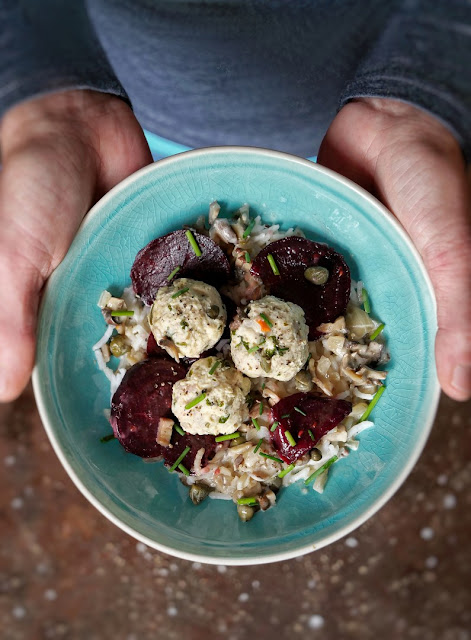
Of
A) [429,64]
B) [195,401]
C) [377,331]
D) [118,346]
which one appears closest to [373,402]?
[377,331]

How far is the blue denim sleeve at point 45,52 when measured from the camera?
5.67ft

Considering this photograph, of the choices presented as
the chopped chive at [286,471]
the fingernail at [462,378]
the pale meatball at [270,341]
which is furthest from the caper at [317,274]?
the chopped chive at [286,471]

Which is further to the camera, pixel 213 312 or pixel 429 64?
pixel 429 64

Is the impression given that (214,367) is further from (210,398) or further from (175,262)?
(175,262)

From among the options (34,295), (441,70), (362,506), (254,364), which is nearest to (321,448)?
(362,506)

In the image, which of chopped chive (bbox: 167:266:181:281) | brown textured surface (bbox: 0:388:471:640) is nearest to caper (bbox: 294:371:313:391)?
chopped chive (bbox: 167:266:181:281)

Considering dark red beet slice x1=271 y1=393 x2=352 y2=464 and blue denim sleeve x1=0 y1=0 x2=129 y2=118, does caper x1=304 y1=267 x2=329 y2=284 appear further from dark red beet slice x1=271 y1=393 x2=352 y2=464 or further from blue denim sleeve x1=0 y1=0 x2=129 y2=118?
blue denim sleeve x1=0 y1=0 x2=129 y2=118

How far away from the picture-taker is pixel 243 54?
202 cm

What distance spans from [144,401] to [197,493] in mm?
339

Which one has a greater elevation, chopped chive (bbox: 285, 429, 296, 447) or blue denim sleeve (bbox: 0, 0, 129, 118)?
blue denim sleeve (bbox: 0, 0, 129, 118)

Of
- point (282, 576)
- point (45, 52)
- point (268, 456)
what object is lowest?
point (282, 576)

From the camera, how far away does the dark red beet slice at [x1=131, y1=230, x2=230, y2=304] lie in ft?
5.78

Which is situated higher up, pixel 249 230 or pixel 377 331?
pixel 249 230

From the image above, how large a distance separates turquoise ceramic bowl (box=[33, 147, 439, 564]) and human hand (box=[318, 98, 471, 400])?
0.25ft
